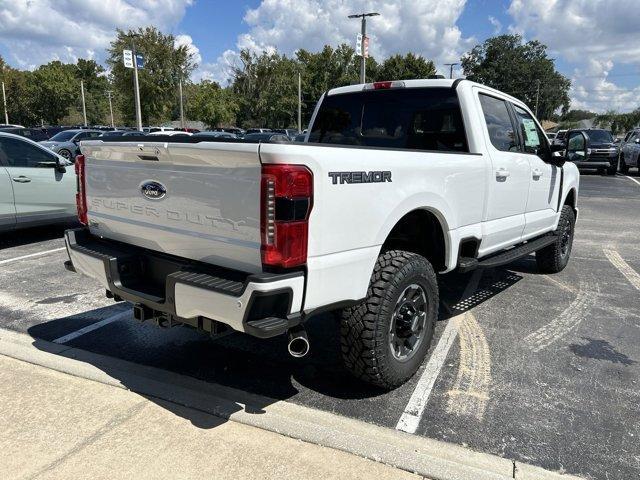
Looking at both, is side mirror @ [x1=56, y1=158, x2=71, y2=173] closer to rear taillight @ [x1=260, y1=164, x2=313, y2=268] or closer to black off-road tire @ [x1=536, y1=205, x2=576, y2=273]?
rear taillight @ [x1=260, y1=164, x2=313, y2=268]

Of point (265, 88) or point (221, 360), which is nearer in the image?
point (221, 360)

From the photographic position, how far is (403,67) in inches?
2953

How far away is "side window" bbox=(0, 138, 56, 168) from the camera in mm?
7238

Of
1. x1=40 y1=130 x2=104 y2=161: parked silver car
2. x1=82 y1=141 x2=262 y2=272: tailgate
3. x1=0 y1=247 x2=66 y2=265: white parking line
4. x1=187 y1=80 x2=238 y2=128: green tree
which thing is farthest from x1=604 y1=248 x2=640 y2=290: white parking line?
x1=187 y1=80 x2=238 y2=128: green tree

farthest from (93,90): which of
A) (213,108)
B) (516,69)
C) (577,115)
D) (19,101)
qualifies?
(577,115)

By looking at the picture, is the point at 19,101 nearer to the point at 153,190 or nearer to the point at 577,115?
the point at 153,190

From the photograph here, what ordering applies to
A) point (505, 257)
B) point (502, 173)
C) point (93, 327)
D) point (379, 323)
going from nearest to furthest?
1. point (379, 323)
2. point (502, 173)
3. point (93, 327)
4. point (505, 257)

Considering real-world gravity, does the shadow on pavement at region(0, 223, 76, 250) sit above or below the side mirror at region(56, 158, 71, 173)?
below

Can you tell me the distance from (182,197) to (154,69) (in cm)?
4253

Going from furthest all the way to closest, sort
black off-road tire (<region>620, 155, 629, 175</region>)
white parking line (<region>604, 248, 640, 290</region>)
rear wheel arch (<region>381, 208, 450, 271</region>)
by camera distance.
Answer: black off-road tire (<region>620, 155, 629, 175</region>) → white parking line (<region>604, 248, 640, 290</region>) → rear wheel arch (<region>381, 208, 450, 271</region>)

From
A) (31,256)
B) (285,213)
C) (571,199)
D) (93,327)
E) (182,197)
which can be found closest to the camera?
(285,213)

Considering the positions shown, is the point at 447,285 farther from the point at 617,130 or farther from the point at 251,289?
the point at 617,130

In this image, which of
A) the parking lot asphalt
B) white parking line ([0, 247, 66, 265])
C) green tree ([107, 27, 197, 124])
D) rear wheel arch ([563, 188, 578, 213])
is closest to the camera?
the parking lot asphalt

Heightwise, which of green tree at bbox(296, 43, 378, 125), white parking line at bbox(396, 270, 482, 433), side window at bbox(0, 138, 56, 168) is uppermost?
green tree at bbox(296, 43, 378, 125)
